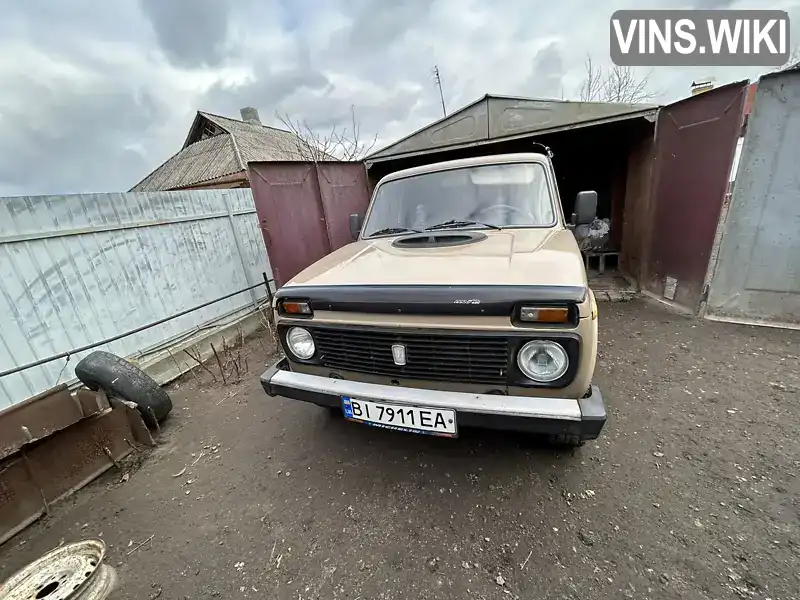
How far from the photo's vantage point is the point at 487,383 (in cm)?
181

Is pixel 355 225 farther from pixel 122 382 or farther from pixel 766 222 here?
pixel 766 222

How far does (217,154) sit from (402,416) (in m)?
14.6

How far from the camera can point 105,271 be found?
412cm

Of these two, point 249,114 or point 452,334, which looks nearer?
point 452,334

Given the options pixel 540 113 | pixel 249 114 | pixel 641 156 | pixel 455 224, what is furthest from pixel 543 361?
pixel 249 114

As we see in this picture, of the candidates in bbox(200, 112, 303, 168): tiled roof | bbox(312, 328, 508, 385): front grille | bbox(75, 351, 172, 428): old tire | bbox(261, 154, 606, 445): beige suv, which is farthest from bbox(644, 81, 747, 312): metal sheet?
bbox(200, 112, 303, 168): tiled roof

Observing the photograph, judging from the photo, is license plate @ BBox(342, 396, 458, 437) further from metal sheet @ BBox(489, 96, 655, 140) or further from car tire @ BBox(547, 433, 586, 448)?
metal sheet @ BBox(489, 96, 655, 140)

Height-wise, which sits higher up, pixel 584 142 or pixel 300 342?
pixel 584 142

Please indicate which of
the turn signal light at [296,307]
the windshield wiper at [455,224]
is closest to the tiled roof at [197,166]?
the windshield wiper at [455,224]

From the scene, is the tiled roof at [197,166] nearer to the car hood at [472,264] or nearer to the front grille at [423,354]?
the car hood at [472,264]

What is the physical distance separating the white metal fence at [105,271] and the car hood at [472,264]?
332 cm

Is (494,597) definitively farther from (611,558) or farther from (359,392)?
(359,392)

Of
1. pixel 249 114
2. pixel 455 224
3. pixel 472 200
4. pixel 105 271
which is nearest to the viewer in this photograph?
pixel 455 224

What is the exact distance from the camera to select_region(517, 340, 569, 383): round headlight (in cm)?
167
